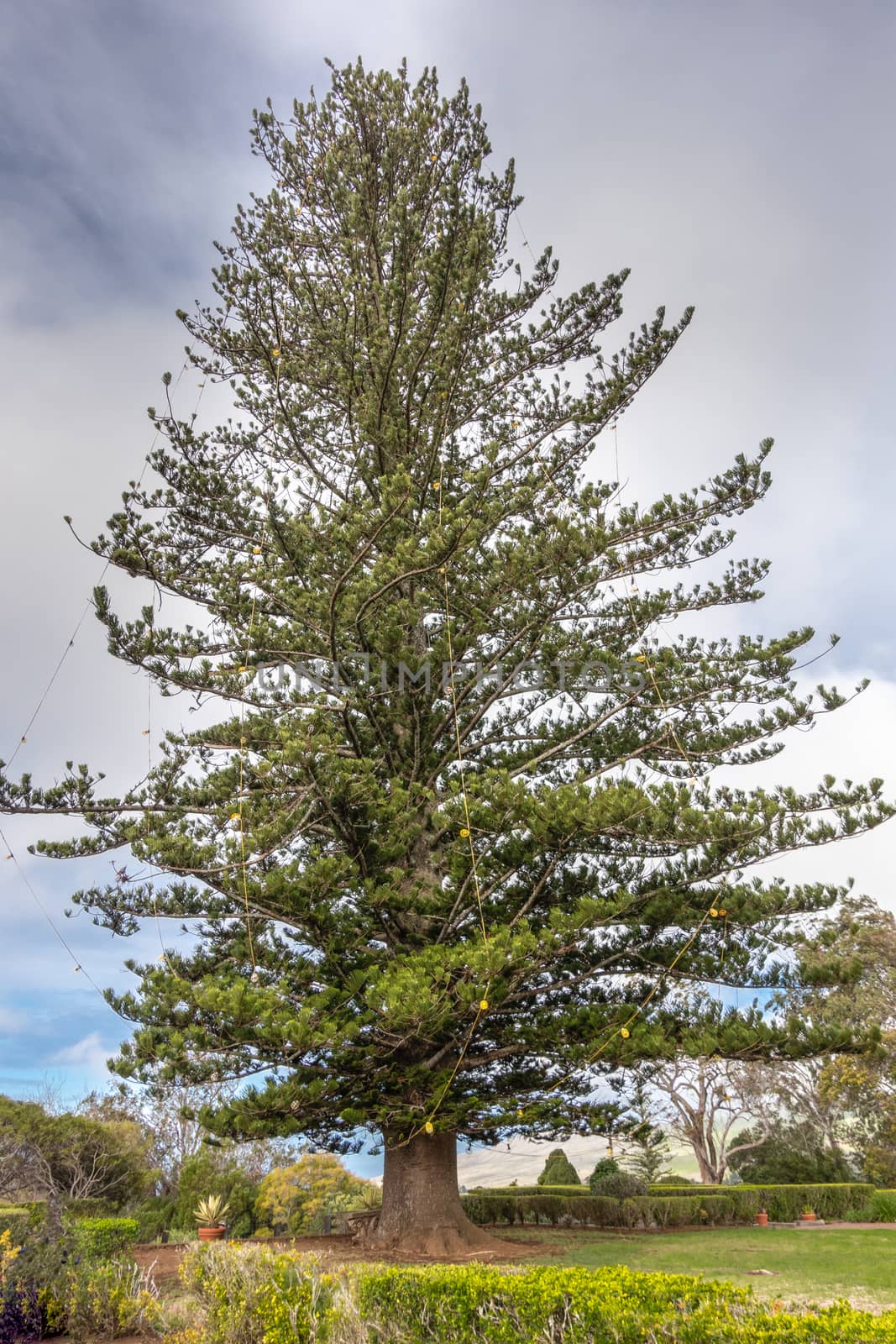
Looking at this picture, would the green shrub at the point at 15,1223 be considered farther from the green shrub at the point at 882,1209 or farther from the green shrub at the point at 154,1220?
the green shrub at the point at 882,1209

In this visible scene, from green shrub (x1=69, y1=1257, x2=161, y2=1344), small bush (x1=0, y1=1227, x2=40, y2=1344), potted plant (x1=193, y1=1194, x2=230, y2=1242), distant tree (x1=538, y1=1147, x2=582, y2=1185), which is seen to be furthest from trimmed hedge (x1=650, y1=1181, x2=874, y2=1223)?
small bush (x1=0, y1=1227, x2=40, y2=1344)

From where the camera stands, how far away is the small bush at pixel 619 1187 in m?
12.0

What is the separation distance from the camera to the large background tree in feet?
22.8

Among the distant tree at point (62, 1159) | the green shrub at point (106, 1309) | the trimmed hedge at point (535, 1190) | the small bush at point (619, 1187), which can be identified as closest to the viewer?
the green shrub at point (106, 1309)

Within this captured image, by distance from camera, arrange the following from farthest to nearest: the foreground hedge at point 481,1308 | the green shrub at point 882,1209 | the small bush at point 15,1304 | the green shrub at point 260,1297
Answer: the green shrub at point 882,1209 → the small bush at point 15,1304 → the green shrub at point 260,1297 → the foreground hedge at point 481,1308

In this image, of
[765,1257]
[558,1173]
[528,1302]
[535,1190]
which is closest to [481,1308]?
[528,1302]

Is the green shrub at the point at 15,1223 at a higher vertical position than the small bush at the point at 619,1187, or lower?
higher

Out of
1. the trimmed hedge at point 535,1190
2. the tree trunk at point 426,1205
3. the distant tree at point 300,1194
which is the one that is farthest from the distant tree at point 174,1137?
the tree trunk at point 426,1205

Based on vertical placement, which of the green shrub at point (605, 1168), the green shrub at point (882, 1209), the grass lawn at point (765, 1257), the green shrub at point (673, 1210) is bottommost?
the green shrub at point (882, 1209)

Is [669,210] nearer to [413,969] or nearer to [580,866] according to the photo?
[580,866]

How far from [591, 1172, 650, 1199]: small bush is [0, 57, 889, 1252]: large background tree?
475 centimetres

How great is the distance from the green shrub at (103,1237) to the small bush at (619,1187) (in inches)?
298

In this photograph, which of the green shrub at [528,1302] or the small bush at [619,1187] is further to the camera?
the small bush at [619,1187]

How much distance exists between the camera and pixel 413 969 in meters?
6.64
